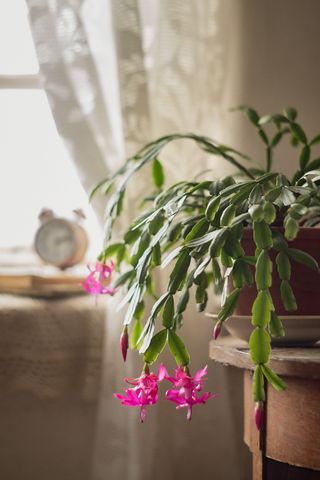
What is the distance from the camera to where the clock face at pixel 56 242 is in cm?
166

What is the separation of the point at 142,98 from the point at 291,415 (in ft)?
2.74

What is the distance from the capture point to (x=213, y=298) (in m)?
1.58

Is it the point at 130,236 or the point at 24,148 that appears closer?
the point at 130,236

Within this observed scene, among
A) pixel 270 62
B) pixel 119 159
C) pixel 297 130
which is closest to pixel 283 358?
pixel 297 130

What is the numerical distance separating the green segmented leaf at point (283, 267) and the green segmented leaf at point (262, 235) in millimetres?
50

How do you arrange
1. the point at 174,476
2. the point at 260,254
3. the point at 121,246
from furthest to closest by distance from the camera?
the point at 174,476
the point at 121,246
the point at 260,254

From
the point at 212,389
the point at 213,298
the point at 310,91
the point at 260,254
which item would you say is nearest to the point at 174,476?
the point at 212,389

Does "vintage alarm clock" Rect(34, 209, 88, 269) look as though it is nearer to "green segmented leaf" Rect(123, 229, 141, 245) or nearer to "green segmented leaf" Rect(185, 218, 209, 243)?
"green segmented leaf" Rect(123, 229, 141, 245)

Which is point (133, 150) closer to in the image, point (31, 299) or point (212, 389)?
point (31, 299)

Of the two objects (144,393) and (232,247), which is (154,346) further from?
(232,247)

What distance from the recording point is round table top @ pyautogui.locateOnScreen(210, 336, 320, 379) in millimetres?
973

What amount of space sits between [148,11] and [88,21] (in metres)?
0.15

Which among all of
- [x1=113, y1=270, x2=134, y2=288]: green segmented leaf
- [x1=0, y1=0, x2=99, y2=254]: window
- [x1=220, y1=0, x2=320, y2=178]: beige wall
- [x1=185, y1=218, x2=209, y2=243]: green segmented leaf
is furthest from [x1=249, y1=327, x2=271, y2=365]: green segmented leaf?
[x1=0, y1=0, x2=99, y2=254]: window

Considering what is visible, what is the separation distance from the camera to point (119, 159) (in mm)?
1554
